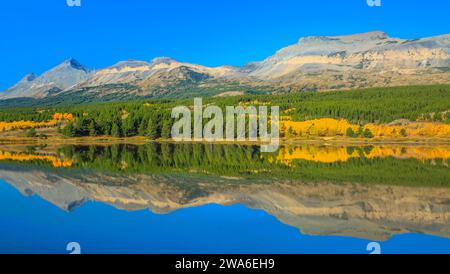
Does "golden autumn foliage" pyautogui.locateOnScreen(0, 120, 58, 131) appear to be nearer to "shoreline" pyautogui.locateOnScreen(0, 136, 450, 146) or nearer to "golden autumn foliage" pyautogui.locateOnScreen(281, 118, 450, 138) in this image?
"shoreline" pyautogui.locateOnScreen(0, 136, 450, 146)

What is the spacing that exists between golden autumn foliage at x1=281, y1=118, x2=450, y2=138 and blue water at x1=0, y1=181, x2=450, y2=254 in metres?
98.6

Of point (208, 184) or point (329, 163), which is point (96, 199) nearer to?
point (208, 184)

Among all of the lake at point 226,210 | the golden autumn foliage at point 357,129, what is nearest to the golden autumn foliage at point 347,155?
the lake at point 226,210

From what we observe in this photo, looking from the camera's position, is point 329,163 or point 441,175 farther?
point 329,163

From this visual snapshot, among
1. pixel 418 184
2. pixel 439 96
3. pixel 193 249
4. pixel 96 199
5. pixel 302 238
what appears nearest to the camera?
pixel 193 249

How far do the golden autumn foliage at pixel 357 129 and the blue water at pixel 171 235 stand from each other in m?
98.6

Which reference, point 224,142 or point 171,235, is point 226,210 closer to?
point 171,235

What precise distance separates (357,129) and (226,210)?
101m

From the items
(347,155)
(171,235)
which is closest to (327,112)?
(347,155)

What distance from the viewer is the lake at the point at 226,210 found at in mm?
23359

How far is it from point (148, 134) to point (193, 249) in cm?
11122

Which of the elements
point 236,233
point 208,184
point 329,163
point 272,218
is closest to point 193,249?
point 236,233

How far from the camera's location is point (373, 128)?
12875 cm

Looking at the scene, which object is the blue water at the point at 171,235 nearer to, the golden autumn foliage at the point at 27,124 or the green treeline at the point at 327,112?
the green treeline at the point at 327,112
